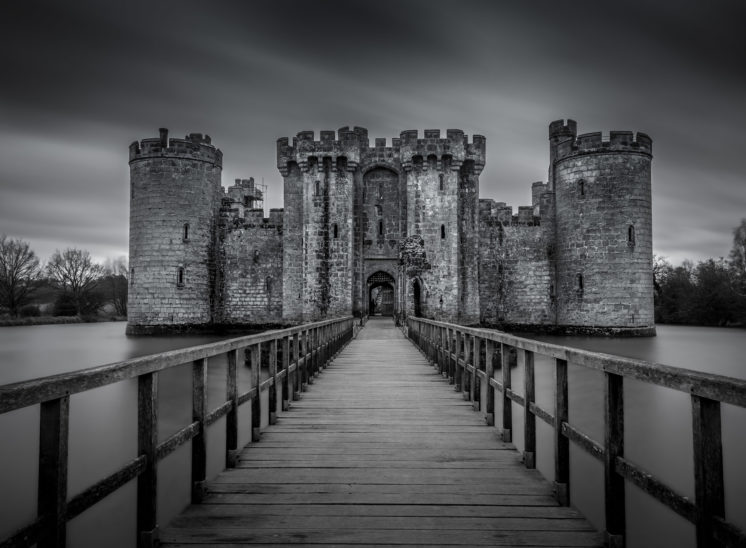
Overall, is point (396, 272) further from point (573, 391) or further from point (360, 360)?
point (360, 360)

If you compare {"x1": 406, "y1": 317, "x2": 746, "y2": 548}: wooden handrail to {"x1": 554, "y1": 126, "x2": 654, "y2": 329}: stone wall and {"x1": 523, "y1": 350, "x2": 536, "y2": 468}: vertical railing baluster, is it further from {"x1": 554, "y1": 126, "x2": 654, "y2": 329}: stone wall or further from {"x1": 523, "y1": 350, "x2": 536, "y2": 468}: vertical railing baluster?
{"x1": 554, "y1": 126, "x2": 654, "y2": 329}: stone wall

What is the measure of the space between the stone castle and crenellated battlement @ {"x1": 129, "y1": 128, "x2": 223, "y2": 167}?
2.7 inches

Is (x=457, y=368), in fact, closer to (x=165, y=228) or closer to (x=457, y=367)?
(x=457, y=367)

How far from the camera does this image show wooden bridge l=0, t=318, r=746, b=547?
2.05m

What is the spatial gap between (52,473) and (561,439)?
2.85 meters

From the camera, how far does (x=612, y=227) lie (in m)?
25.4

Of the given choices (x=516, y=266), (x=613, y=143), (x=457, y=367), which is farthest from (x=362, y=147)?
(x=457, y=367)

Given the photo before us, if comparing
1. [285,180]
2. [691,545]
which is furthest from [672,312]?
[691,545]

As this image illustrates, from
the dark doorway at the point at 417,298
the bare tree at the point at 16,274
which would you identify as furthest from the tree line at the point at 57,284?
the dark doorway at the point at 417,298

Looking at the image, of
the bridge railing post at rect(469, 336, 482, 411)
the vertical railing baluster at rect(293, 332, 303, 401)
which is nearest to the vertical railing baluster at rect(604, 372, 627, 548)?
the bridge railing post at rect(469, 336, 482, 411)

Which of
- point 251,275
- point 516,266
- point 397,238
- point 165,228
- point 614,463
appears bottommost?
point 614,463

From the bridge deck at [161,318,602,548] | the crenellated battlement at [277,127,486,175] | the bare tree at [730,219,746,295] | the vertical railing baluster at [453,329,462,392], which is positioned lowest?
the bridge deck at [161,318,602,548]

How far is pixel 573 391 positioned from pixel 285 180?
18514 mm

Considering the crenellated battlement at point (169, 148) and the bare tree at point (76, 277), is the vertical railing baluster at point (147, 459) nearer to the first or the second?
the crenellated battlement at point (169, 148)
